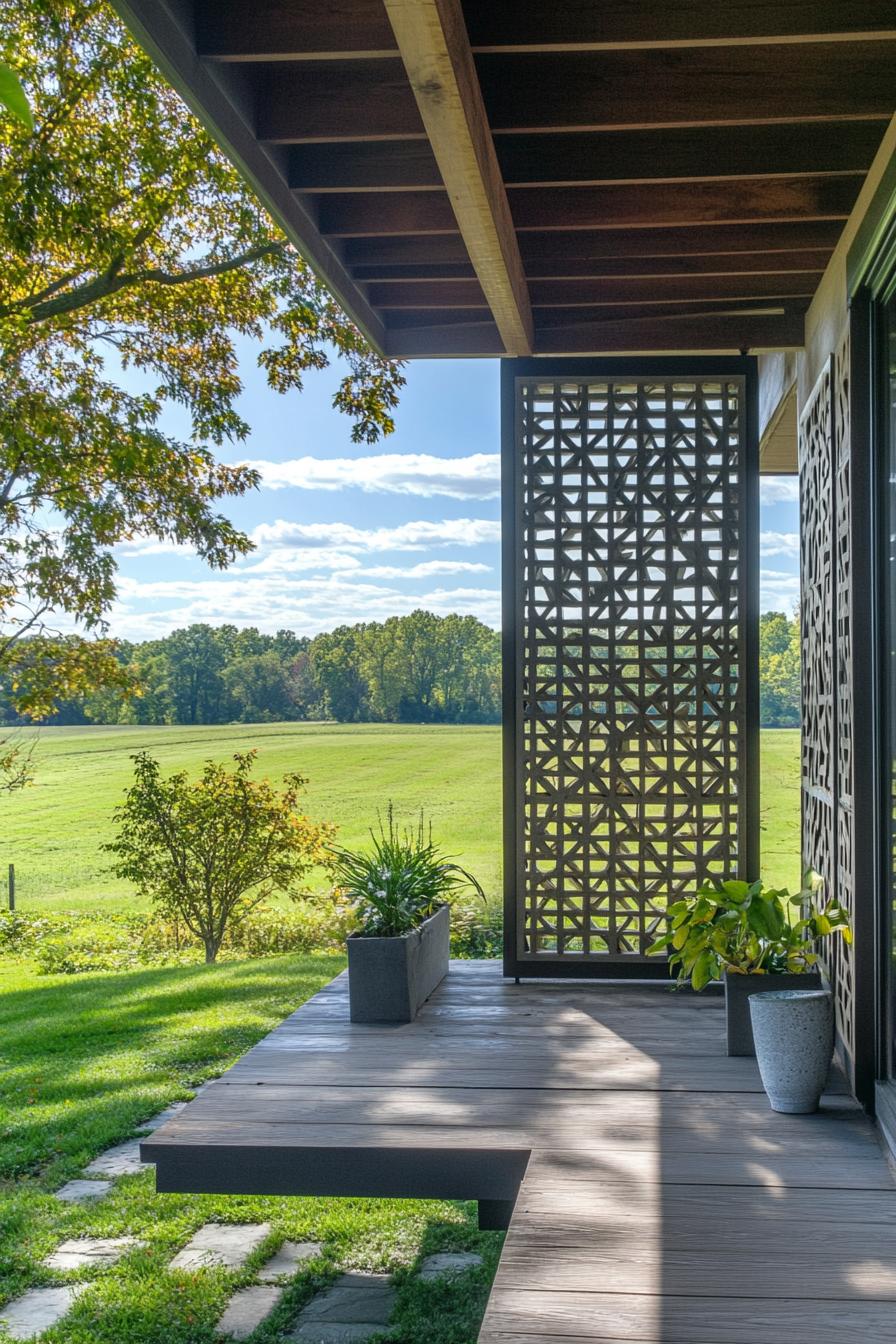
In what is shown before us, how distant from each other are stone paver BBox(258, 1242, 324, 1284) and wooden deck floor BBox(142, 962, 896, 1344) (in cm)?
55

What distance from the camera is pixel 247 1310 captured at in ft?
9.53

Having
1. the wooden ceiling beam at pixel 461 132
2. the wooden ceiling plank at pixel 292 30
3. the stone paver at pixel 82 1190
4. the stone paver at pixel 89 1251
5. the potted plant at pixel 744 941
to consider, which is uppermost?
the wooden ceiling plank at pixel 292 30

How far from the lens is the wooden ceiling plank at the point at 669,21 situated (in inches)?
83.0

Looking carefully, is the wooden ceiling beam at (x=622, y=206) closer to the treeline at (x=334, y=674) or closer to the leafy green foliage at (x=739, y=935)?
the leafy green foliage at (x=739, y=935)

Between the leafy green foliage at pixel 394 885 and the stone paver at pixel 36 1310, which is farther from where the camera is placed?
the leafy green foliage at pixel 394 885

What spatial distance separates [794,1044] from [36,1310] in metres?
2.10

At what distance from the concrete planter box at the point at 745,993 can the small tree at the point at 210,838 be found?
5925mm

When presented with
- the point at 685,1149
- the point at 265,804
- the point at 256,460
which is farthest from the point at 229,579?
the point at 685,1149

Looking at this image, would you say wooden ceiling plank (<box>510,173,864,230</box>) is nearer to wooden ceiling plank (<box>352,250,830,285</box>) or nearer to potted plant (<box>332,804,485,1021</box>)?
wooden ceiling plank (<box>352,250,830,285</box>)

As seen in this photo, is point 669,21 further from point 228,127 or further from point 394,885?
point 394,885

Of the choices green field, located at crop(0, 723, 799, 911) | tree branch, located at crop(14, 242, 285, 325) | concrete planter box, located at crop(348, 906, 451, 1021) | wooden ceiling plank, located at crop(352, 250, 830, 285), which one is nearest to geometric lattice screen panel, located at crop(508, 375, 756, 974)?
concrete planter box, located at crop(348, 906, 451, 1021)

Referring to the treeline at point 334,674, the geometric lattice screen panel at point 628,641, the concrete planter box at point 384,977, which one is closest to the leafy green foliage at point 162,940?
the geometric lattice screen panel at point 628,641

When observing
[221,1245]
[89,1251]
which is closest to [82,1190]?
[89,1251]

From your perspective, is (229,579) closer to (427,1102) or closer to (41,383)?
(41,383)
